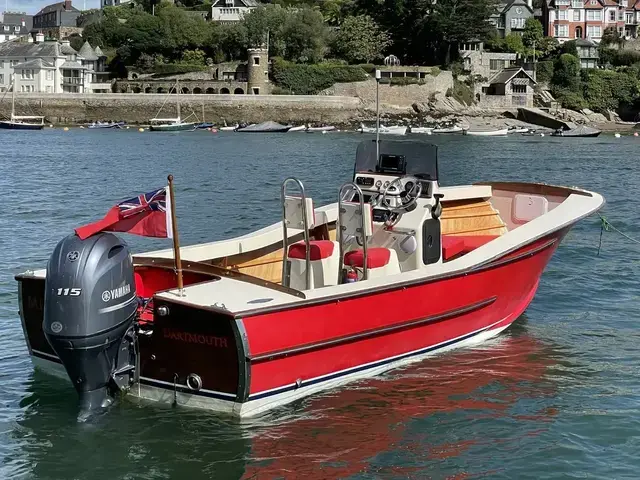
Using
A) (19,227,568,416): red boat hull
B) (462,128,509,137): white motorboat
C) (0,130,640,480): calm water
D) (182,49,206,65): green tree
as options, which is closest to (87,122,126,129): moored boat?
(182,49,206,65): green tree

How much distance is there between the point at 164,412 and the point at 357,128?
73.9 meters

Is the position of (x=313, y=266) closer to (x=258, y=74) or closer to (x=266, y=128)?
(x=266, y=128)

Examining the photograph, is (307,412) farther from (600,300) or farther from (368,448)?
(600,300)

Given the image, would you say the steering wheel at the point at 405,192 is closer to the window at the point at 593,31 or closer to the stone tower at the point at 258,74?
the stone tower at the point at 258,74

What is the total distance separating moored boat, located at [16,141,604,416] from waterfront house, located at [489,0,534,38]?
92285mm

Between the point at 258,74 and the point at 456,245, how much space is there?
254 ft

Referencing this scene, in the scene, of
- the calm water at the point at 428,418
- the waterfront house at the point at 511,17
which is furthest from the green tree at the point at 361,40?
the calm water at the point at 428,418

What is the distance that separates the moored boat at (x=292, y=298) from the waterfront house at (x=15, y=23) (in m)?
151

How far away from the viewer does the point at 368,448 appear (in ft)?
28.1

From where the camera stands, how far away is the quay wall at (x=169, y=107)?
275ft

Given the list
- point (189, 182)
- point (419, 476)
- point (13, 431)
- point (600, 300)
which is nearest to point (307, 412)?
point (419, 476)

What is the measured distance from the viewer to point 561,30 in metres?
101

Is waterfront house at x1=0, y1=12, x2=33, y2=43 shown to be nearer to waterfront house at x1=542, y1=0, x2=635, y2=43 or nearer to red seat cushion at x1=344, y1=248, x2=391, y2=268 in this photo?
waterfront house at x1=542, y1=0, x2=635, y2=43

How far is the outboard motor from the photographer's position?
8070 millimetres
